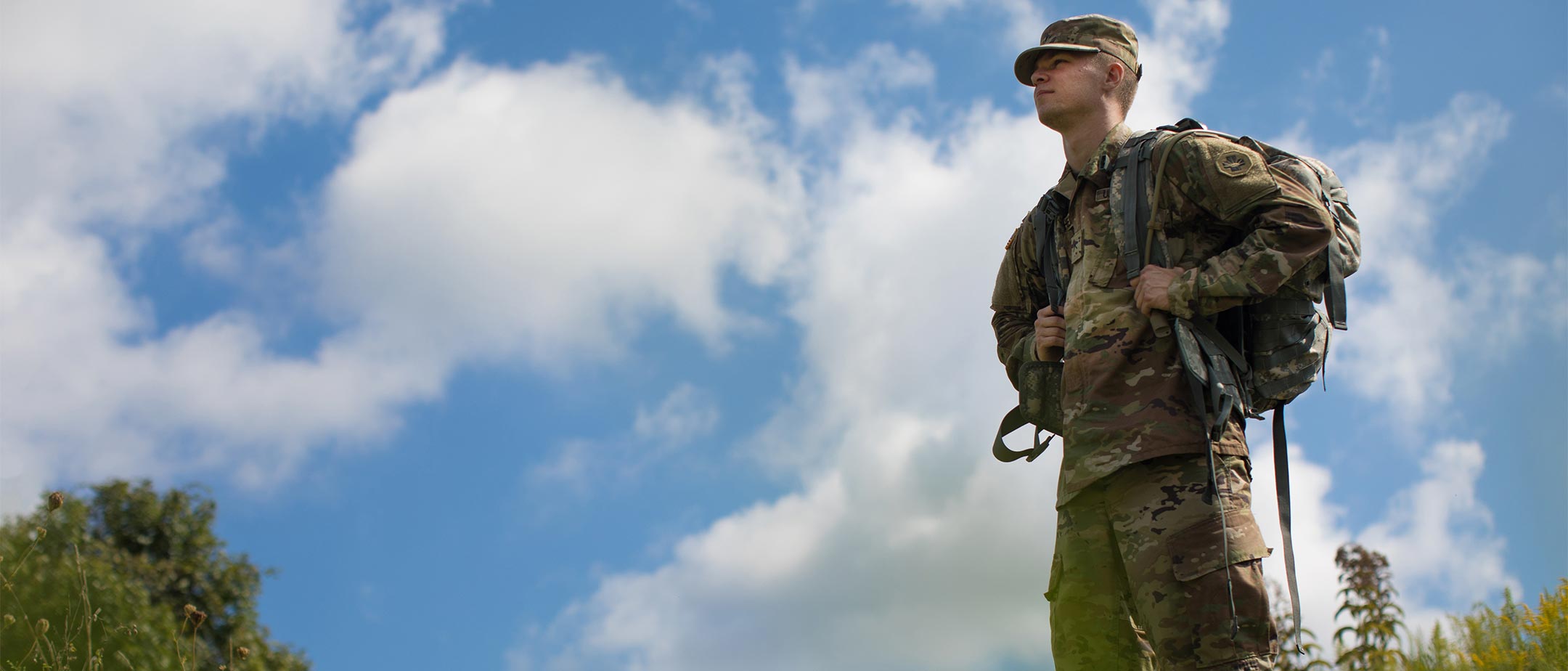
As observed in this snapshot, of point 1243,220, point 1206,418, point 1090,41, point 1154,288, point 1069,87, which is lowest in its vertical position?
point 1206,418

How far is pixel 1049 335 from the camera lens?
410 cm

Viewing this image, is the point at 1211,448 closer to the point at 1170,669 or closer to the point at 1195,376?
the point at 1195,376

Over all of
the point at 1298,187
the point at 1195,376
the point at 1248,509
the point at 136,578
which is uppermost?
the point at 136,578

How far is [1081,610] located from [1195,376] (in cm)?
86

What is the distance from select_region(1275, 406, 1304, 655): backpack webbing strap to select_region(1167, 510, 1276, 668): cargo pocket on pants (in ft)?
0.91

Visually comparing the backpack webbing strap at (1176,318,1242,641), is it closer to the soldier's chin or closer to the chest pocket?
the chest pocket

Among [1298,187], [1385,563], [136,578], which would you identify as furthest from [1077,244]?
[136,578]

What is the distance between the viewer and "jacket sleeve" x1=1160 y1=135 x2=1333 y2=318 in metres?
3.53

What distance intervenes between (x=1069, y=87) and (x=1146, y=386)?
1.14 metres

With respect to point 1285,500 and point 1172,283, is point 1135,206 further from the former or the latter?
point 1285,500

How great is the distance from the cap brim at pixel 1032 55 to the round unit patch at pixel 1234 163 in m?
0.65

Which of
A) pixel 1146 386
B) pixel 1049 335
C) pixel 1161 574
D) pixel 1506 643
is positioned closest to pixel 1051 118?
pixel 1049 335

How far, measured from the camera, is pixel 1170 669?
11.2ft

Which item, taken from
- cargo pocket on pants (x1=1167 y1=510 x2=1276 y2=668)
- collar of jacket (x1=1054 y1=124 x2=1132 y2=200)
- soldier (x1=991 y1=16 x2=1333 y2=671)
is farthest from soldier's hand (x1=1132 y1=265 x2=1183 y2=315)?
cargo pocket on pants (x1=1167 y1=510 x2=1276 y2=668)
